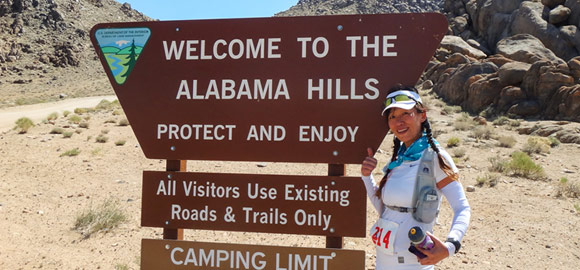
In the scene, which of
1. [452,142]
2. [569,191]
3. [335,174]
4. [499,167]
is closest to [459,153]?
[452,142]

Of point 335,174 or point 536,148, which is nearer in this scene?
point 335,174

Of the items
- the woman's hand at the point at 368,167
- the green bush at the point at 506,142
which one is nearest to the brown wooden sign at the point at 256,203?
the woman's hand at the point at 368,167

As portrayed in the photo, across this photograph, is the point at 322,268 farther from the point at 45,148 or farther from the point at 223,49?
the point at 45,148

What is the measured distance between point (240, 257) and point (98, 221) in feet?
13.1

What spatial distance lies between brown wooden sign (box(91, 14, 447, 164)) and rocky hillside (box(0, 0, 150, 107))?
1830 inches

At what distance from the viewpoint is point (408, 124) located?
221 centimetres

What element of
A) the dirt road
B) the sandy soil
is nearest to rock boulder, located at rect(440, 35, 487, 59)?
the sandy soil

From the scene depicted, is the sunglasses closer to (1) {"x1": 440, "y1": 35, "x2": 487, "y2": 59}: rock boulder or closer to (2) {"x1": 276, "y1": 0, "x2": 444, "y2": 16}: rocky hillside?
(1) {"x1": 440, "y1": 35, "x2": 487, "y2": 59}: rock boulder

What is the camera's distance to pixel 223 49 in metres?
2.79

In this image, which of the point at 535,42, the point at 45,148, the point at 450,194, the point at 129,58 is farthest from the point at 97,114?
the point at 535,42

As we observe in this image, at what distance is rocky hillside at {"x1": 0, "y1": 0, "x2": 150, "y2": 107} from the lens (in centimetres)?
4956

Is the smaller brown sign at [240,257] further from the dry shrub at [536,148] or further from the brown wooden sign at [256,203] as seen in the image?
the dry shrub at [536,148]

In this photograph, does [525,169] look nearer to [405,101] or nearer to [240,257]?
[405,101]

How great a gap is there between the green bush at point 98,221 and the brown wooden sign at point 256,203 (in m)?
3.45
